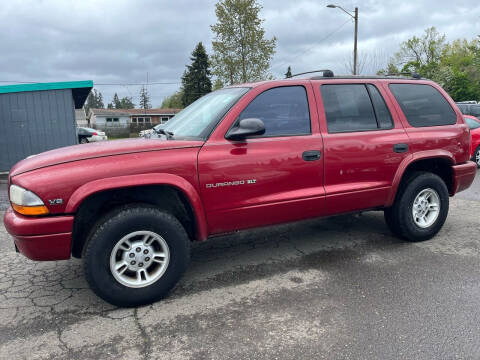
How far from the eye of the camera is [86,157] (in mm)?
2785

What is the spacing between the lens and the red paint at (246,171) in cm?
268

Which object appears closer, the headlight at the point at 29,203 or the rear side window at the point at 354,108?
the headlight at the point at 29,203

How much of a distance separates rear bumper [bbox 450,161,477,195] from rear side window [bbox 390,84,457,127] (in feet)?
1.74

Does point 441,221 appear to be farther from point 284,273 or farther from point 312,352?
point 312,352

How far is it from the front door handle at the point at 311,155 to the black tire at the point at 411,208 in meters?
1.27

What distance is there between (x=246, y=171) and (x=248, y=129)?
0.36m

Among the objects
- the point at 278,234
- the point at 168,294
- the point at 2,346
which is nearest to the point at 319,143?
the point at 278,234

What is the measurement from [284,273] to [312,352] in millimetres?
1192

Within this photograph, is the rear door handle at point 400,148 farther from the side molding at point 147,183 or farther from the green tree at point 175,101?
the green tree at point 175,101

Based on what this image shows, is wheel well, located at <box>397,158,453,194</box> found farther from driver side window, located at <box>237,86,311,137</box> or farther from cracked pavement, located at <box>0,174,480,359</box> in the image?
driver side window, located at <box>237,86,311,137</box>

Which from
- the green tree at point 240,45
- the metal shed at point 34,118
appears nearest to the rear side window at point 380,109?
the metal shed at point 34,118

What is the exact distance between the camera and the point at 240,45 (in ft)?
102

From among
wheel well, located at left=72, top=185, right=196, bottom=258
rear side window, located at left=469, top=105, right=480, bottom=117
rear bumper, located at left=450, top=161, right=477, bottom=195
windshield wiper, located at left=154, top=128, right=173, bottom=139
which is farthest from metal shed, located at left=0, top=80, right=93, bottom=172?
rear side window, located at left=469, top=105, right=480, bottom=117

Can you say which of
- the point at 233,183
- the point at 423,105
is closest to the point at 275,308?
the point at 233,183
